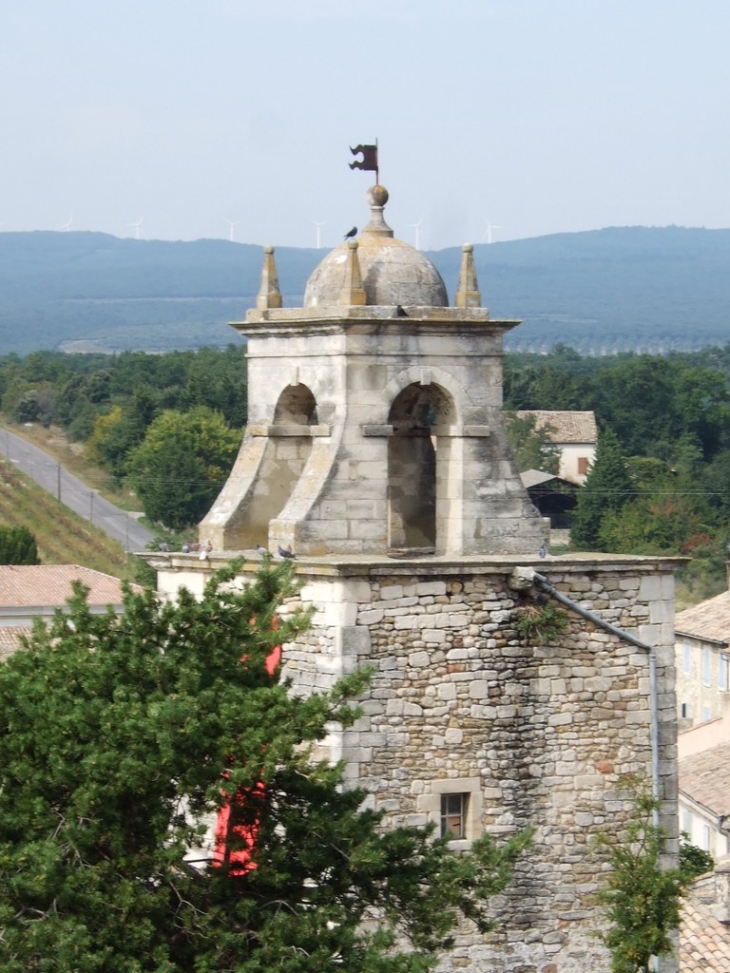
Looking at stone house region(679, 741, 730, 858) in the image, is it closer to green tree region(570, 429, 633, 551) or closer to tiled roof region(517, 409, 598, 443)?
green tree region(570, 429, 633, 551)

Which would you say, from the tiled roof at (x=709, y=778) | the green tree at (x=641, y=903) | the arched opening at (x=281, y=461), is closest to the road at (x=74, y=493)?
the tiled roof at (x=709, y=778)

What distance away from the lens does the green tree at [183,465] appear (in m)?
95.1

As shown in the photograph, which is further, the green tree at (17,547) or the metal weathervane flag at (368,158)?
the green tree at (17,547)

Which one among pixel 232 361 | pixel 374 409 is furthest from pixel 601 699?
pixel 232 361

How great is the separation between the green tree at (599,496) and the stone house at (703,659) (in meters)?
29.0

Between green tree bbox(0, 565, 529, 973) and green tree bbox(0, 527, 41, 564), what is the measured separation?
190 ft

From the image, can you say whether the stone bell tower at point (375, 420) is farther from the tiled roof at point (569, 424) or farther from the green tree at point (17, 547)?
the tiled roof at point (569, 424)

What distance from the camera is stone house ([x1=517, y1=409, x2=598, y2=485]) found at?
11225 cm

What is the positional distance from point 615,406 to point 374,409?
106m

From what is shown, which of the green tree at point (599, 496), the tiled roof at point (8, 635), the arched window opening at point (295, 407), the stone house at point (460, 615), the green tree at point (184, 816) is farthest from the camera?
the green tree at point (599, 496)

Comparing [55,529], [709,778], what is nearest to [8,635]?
[709,778]

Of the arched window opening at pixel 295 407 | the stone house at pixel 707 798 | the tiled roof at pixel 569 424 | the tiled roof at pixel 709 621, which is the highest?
the tiled roof at pixel 569 424

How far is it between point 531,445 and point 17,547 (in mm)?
39955

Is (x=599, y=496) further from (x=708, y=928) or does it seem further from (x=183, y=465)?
(x=708, y=928)
